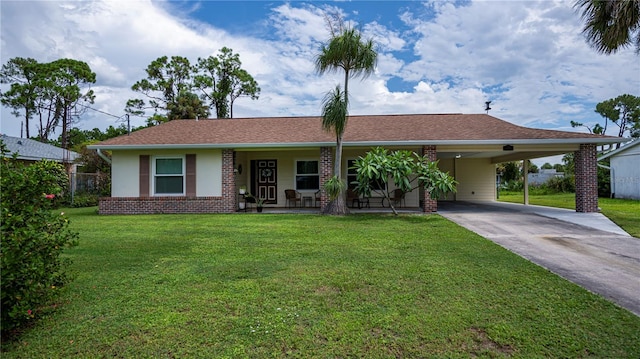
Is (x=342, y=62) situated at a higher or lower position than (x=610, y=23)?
lower

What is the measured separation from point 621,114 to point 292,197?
52.0 meters

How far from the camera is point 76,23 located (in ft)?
41.3

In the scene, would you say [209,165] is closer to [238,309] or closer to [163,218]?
[163,218]

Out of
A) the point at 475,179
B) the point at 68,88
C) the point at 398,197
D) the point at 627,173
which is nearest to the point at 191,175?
the point at 398,197

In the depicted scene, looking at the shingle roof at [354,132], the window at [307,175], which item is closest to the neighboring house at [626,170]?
the shingle roof at [354,132]

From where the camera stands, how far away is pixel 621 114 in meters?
44.3

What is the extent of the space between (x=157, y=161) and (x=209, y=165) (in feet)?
6.81

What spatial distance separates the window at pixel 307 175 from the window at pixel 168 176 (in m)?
4.87

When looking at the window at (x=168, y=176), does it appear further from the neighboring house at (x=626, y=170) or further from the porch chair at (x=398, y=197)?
the neighboring house at (x=626, y=170)

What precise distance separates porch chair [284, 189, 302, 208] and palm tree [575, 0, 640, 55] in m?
11.3

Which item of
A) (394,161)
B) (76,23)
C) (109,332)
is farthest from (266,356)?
(76,23)

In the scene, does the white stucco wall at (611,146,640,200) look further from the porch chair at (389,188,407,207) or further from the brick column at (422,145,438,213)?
the brick column at (422,145,438,213)

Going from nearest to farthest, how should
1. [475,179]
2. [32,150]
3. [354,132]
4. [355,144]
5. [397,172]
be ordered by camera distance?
[397,172], [355,144], [354,132], [475,179], [32,150]

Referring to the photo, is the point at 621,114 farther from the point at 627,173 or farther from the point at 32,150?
the point at 32,150
